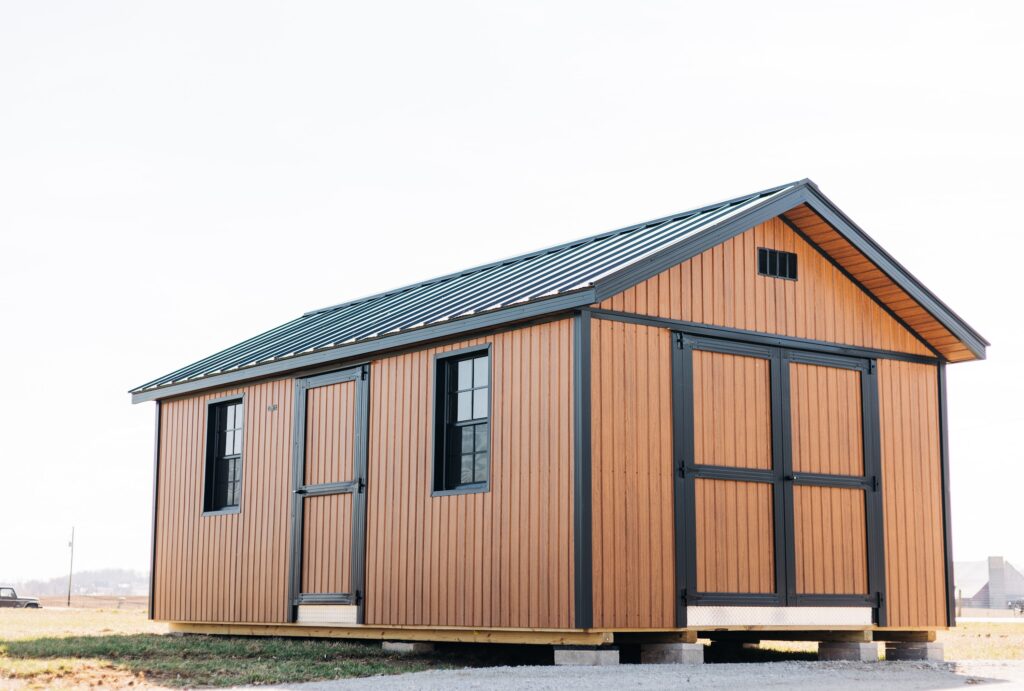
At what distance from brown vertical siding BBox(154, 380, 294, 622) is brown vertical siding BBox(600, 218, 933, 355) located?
5.81 meters

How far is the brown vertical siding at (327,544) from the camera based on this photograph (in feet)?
54.5

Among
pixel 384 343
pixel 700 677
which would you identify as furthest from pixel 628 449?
pixel 384 343

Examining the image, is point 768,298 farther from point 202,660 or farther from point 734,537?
point 202,660

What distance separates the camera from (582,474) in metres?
13.4

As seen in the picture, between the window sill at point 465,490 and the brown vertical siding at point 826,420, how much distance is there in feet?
11.4

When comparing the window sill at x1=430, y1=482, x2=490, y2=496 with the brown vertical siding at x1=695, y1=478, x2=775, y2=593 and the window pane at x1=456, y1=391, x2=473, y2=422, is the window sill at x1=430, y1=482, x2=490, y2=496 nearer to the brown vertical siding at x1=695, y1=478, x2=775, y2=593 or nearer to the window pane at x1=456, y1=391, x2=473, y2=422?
the window pane at x1=456, y1=391, x2=473, y2=422

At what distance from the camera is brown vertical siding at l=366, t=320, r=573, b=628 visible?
1376cm

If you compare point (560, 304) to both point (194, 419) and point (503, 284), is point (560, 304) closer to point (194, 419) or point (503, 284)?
point (503, 284)

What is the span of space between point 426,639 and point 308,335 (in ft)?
18.6

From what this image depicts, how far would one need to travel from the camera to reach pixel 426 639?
15398 millimetres

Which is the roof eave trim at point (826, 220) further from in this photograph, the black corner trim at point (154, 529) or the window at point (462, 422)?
the black corner trim at point (154, 529)

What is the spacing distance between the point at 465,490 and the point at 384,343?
2.20m

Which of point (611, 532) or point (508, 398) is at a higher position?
point (508, 398)

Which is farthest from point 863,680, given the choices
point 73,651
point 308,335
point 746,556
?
point 308,335
